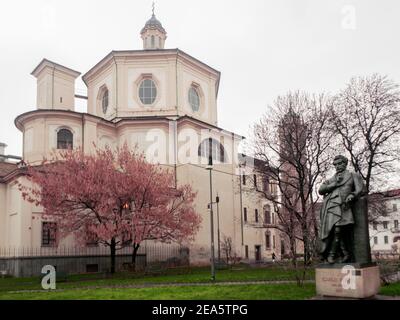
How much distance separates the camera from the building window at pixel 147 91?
132 feet

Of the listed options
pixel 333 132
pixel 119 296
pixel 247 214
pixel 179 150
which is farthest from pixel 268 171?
pixel 119 296

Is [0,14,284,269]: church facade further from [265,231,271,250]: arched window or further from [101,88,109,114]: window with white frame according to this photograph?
[265,231,271,250]: arched window

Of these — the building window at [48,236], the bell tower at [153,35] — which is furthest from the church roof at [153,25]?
the building window at [48,236]

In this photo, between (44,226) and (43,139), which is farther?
(43,139)

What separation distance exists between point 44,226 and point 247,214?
69.0 feet

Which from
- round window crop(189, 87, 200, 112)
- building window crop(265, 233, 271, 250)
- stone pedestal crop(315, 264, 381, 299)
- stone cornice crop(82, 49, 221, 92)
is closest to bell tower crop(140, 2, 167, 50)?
stone cornice crop(82, 49, 221, 92)

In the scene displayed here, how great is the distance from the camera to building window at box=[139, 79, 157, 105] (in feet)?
132

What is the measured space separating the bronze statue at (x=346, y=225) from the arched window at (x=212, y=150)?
90.9ft

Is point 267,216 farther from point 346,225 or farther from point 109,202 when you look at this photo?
point 346,225

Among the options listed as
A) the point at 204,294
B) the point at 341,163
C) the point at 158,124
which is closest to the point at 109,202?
the point at 204,294

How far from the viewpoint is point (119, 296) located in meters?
13.5

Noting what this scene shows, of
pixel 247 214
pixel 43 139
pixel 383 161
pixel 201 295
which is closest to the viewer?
pixel 201 295

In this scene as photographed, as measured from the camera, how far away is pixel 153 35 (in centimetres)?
4478
